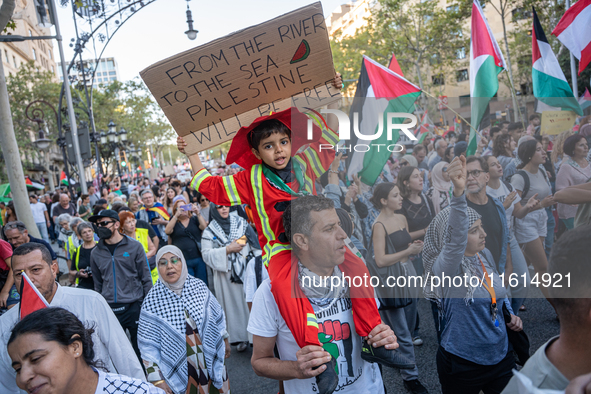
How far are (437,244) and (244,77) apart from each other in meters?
1.33

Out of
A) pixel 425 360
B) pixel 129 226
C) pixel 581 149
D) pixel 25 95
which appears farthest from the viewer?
pixel 25 95

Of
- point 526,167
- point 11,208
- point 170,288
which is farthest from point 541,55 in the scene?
point 11,208

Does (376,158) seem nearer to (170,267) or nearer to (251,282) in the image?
(170,267)

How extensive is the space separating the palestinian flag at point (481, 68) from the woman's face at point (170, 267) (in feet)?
8.96

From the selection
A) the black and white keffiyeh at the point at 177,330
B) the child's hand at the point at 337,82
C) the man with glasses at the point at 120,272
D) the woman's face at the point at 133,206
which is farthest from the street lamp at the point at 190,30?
the child's hand at the point at 337,82

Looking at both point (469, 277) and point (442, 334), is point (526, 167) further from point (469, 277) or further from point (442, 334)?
point (442, 334)

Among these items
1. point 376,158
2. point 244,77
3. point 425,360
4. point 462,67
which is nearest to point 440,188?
point 376,158

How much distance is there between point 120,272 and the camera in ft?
15.8

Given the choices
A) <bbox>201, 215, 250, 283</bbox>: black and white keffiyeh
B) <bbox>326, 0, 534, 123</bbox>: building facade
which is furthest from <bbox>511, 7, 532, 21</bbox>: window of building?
<bbox>201, 215, 250, 283</bbox>: black and white keffiyeh

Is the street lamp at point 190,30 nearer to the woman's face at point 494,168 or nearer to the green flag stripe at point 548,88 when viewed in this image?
the green flag stripe at point 548,88

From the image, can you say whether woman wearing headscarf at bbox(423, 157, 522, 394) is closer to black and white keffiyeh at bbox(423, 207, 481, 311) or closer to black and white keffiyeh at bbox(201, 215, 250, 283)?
black and white keffiyeh at bbox(423, 207, 481, 311)

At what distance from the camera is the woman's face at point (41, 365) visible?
73.1 inches

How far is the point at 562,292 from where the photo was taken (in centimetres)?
130

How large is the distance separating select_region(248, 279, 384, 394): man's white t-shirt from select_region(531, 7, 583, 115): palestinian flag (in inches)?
67.2
